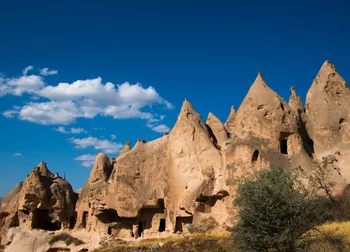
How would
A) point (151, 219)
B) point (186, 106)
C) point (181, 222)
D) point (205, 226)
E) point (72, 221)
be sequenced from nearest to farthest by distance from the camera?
point (205, 226)
point (181, 222)
point (151, 219)
point (186, 106)
point (72, 221)

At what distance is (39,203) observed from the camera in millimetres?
34000

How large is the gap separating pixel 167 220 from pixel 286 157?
32.1 ft

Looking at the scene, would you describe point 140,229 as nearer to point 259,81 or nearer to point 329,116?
point 259,81

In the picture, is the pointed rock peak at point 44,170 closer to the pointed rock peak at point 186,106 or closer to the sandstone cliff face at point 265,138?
the pointed rock peak at point 186,106

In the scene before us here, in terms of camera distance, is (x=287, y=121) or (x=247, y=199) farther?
(x=287, y=121)

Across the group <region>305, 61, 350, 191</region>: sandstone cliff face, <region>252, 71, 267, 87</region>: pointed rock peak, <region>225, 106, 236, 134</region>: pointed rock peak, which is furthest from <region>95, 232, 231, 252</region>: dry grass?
<region>225, 106, 236, 134</region>: pointed rock peak

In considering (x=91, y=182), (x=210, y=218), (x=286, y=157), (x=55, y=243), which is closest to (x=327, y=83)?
(x=286, y=157)

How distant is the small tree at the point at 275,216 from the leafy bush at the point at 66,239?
19.8 metres

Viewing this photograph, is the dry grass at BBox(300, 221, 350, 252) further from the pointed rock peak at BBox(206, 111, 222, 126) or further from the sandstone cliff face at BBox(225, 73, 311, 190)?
the pointed rock peak at BBox(206, 111, 222, 126)

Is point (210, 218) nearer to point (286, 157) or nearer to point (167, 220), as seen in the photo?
point (167, 220)

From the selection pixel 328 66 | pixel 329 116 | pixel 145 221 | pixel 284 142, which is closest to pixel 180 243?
pixel 145 221

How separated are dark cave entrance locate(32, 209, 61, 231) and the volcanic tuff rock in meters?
0.37

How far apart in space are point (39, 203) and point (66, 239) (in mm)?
4669

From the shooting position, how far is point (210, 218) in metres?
24.5
